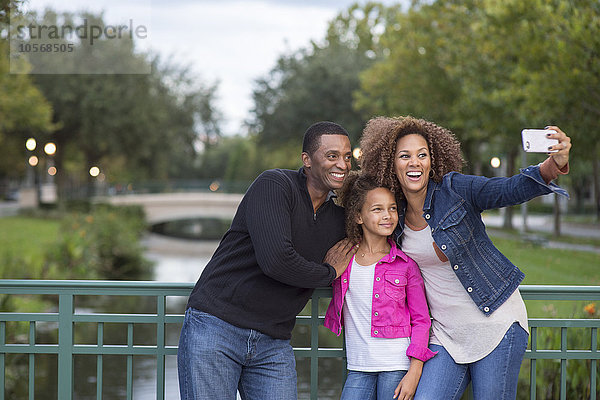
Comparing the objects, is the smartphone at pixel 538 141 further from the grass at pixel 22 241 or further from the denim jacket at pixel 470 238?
the grass at pixel 22 241

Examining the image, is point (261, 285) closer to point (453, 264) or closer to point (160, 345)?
point (453, 264)

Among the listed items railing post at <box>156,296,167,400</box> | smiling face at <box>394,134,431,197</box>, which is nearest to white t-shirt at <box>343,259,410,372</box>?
smiling face at <box>394,134,431,197</box>

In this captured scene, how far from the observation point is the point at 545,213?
49.6m

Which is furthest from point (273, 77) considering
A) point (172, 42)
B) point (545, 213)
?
point (545, 213)

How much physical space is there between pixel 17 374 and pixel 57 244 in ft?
30.9

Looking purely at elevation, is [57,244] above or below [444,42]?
below

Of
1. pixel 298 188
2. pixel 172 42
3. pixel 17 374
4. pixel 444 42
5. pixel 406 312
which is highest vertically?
pixel 172 42

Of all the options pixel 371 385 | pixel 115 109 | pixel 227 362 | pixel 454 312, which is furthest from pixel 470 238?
pixel 115 109

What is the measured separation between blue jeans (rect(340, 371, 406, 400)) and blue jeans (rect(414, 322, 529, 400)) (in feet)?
0.40

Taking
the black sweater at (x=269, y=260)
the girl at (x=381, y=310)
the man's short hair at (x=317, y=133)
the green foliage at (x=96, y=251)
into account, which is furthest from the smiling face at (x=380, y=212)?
the green foliage at (x=96, y=251)

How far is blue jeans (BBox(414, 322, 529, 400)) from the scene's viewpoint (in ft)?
10.2

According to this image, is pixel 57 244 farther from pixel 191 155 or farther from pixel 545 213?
pixel 545 213

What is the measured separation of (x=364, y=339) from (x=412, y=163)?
0.87 m

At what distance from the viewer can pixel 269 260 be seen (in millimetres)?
2971
